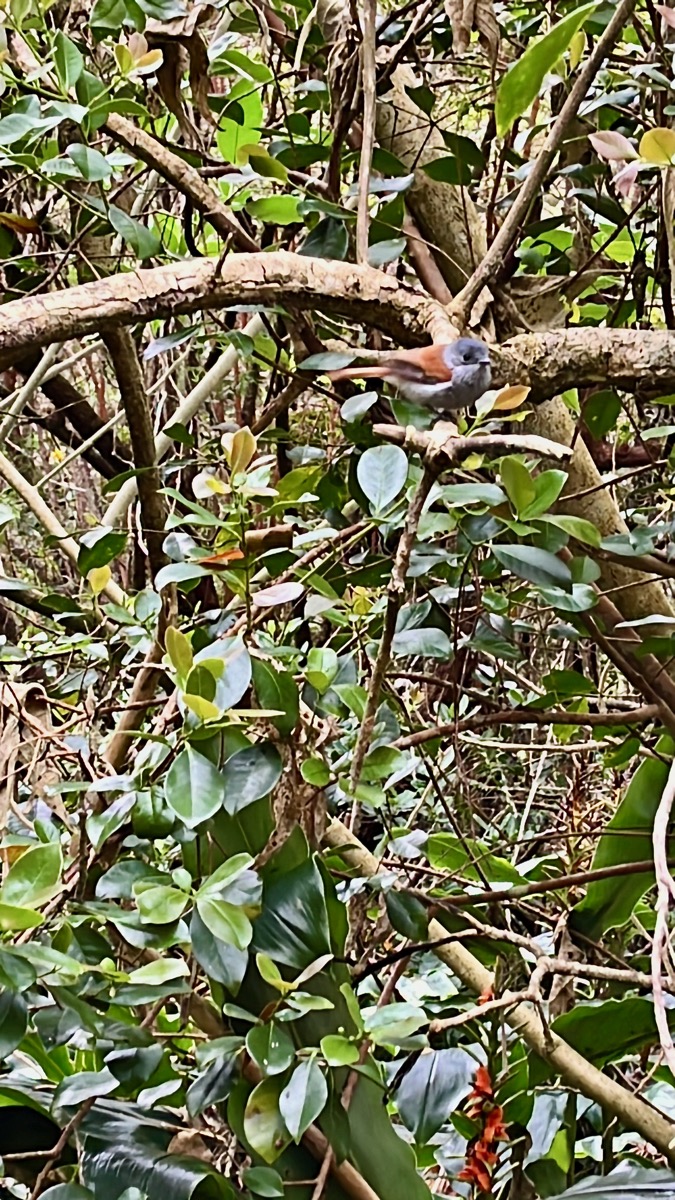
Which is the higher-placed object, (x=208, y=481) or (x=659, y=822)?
(x=208, y=481)

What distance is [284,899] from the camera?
562mm

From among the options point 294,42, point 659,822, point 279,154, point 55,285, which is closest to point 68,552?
point 55,285

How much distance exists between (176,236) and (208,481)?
911 millimetres

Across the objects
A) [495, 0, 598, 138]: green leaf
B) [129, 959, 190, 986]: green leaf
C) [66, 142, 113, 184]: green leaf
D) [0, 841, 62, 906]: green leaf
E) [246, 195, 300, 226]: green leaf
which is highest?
[495, 0, 598, 138]: green leaf

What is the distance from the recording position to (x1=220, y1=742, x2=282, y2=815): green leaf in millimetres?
535

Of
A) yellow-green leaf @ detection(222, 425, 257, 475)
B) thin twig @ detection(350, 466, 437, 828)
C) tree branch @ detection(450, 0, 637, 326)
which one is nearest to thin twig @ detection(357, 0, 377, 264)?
tree branch @ detection(450, 0, 637, 326)

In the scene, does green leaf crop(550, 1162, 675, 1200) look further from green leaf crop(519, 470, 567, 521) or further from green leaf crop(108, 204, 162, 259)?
green leaf crop(108, 204, 162, 259)

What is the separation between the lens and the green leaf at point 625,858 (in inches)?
32.3

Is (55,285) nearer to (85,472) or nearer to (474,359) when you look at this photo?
(474,359)

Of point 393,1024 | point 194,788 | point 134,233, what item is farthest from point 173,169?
point 393,1024

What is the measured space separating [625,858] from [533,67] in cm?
58

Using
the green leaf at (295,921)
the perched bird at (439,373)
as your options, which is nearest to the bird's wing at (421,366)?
the perched bird at (439,373)

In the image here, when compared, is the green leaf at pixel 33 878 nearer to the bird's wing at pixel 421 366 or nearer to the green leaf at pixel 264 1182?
the green leaf at pixel 264 1182

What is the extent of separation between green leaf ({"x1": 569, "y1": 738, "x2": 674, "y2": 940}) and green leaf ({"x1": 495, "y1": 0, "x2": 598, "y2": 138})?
0.48 meters
